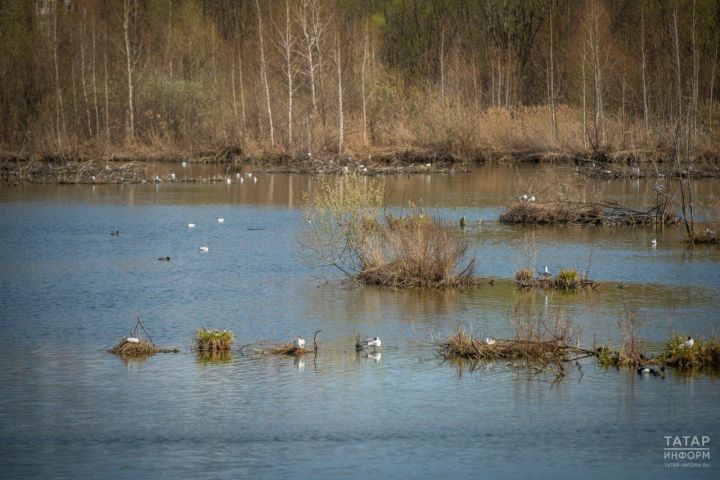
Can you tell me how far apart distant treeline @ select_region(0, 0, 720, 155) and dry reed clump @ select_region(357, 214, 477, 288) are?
90.1 ft

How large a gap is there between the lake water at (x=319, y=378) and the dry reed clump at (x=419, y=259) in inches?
16.6

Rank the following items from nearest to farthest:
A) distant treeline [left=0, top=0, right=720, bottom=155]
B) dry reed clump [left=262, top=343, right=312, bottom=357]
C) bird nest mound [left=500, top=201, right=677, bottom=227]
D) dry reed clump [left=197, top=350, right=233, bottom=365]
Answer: dry reed clump [left=197, top=350, right=233, bottom=365] → dry reed clump [left=262, top=343, right=312, bottom=357] → bird nest mound [left=500, top=201, right=677, bottom=227] → distant treeline [left=0, top=0, right=720, bottom=155]

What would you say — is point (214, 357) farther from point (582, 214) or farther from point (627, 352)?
point (582, 214)

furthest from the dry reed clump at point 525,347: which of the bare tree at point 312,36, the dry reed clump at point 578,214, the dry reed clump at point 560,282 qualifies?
the bare tree at point 312,36

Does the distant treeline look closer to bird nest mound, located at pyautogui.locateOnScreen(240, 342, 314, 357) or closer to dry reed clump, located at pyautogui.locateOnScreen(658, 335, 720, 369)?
dry reed clump, located at pyautogui.locateOnScreen(658, 335, 720, 369)

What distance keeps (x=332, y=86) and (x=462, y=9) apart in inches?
680

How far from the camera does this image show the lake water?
35.7 feet

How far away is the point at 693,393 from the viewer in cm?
1288

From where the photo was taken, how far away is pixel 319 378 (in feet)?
45.2

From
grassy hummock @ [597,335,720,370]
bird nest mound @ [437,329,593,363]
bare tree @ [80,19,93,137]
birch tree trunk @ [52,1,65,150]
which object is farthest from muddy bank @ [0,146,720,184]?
grassy hummock @ [597,335,720,370]

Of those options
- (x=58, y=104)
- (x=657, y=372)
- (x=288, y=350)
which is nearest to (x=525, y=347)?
(x=657, y=372)

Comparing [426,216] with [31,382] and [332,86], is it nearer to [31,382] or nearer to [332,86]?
[31,382]

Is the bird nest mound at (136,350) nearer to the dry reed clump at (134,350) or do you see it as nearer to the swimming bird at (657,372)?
the dry reed clump at (134,350)

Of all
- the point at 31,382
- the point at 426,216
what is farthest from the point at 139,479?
the point at 426,216
